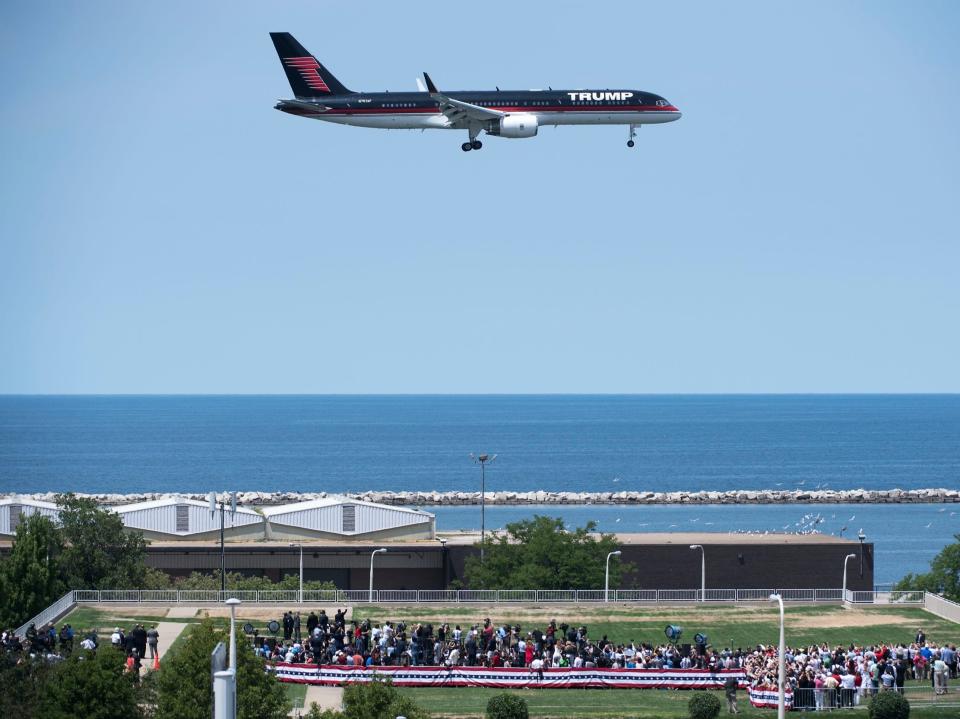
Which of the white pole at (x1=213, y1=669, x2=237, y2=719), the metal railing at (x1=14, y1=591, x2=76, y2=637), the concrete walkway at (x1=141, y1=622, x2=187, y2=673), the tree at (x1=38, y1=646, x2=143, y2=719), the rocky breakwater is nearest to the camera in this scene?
the white pole at (x1=213, y1=669, x2=237, y2=719)

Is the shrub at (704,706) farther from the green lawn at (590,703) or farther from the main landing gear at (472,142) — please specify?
the main landing gear at (472,142)

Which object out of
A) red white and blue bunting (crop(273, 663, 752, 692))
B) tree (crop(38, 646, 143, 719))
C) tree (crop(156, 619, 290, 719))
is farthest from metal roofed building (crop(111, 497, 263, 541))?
tree (crop(156, 619, 290, 719))

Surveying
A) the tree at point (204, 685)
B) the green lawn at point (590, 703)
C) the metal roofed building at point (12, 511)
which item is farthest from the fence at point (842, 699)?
the metal roofed building at point (12, 511)

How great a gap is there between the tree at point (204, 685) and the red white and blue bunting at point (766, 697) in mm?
13075

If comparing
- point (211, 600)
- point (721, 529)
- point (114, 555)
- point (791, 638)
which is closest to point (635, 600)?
point (791, 638)

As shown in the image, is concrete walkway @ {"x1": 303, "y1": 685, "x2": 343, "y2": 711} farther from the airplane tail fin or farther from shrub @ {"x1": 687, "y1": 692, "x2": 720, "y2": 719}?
the airplane tail fin

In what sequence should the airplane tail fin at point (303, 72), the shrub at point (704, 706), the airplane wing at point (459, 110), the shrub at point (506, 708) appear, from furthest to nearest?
the airplane tail fin at point (303, 72), the airplane wing at point (459, 110), the shrub at point (704, 706), the shrub at point (506, 708)

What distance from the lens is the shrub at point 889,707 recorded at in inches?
1580

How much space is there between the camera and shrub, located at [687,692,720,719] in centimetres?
4016

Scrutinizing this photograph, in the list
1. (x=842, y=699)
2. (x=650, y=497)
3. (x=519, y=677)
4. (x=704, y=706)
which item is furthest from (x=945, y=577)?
(x=650, y=497)

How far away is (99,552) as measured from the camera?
74375 millimetres

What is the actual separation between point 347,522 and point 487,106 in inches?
979

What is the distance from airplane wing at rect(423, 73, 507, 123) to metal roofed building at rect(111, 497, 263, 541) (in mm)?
25784

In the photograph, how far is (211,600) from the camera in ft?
195
